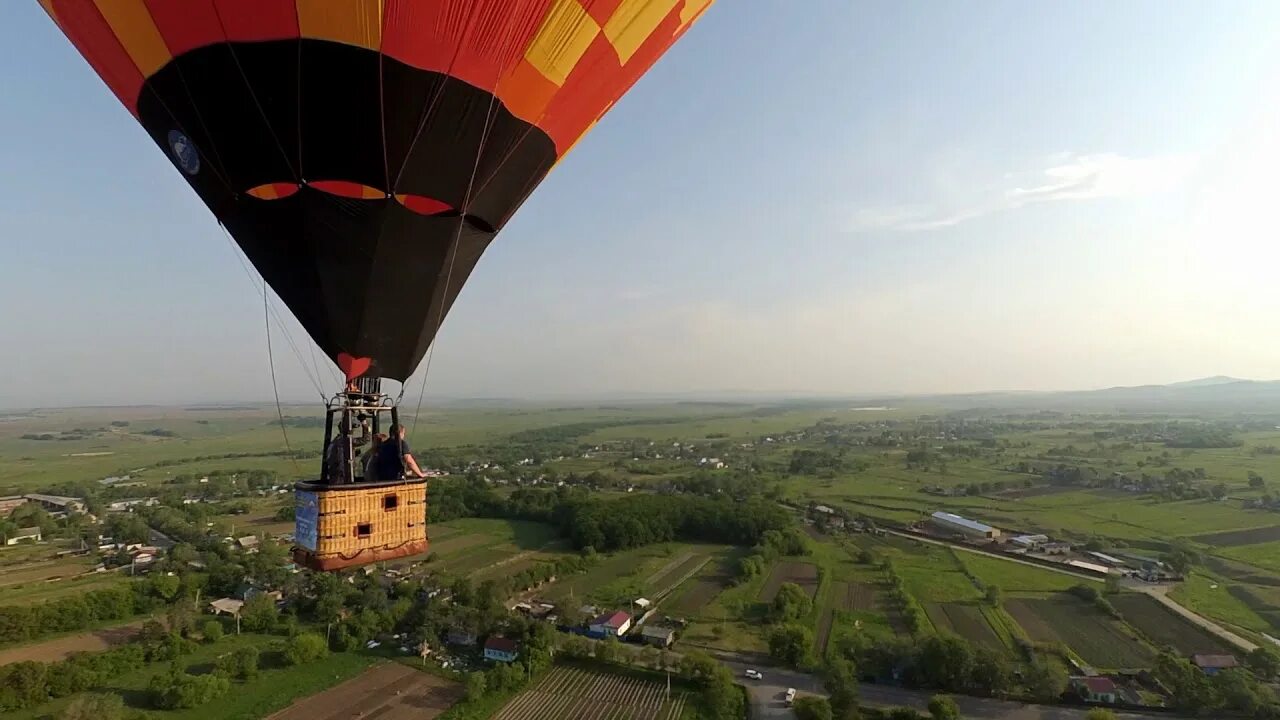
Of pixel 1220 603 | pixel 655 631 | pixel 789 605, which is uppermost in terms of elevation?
pixel 789 605

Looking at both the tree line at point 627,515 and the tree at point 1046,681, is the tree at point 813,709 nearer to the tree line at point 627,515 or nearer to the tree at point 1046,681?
the tree at point 1046,681

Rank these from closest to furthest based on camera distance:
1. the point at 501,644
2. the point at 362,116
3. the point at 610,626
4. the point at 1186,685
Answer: the point at 362,116 < the point at 1186,685 < the point at 501,644 < the point at 610,626

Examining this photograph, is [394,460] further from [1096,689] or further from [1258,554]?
[1258,554]

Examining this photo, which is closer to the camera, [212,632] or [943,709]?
[943,709]

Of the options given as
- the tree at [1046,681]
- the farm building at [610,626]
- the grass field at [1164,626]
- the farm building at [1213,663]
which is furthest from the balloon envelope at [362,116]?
the grass field at [1164,626]

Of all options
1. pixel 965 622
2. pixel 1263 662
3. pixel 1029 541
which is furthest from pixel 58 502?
pixel 1263 662

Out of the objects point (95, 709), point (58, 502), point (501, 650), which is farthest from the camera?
point (58, 502)

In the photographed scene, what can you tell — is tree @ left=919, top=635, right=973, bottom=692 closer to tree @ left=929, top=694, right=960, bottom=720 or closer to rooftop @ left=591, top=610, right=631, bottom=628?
tree @ left=929, top=694, right=960, bottom=720

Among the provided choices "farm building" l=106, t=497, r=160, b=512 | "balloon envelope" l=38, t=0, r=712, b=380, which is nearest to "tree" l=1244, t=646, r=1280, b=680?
"balloon envelope" l=38, t=0, r=712, b=380

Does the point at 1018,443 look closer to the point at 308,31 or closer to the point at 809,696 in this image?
the point at 809,696
